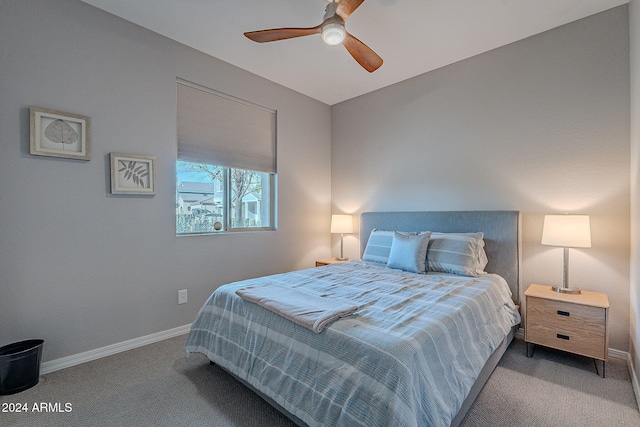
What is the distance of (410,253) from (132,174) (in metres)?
2.64

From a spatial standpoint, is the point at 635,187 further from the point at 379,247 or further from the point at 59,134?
the point at 59,134

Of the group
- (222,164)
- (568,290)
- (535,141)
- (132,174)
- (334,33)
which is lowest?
(568,290)

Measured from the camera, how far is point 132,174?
8.35 ft

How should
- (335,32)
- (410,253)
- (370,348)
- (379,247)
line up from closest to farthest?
(370,348)
(335,32)
(410,253)
(379,247)

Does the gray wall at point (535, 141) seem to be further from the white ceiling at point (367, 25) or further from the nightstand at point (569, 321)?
the nightstand at point (569, 321)

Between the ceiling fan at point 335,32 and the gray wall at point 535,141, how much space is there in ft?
4.40

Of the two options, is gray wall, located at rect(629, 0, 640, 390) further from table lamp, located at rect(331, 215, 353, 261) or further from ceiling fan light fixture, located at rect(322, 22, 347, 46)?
table lamp, located at rect(331, 215, 353, 261)

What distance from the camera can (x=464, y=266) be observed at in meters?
2.60

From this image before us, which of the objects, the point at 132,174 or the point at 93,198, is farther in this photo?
the point at 132,174

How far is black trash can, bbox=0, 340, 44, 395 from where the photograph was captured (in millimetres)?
1835

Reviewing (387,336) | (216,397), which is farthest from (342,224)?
(387,336)

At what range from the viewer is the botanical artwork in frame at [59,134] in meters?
2.08

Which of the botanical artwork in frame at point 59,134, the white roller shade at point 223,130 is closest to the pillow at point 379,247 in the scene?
the white roller shade at point 223,130

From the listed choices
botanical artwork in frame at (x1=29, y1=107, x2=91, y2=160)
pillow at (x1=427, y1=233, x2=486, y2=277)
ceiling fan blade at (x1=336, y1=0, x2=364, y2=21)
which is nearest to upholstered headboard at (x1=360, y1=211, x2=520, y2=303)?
pillow at (x1=427, y1=233, x2=486, y2=277)
